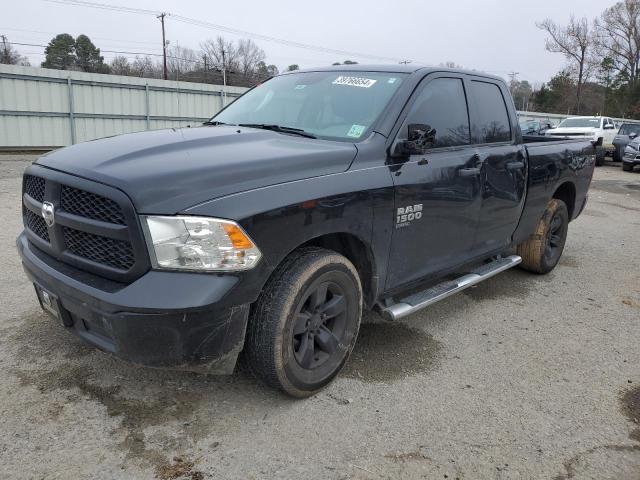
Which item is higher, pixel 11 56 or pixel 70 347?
pixel 11 56

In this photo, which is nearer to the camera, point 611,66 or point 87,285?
point 87,285

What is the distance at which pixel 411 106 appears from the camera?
11.2 ft

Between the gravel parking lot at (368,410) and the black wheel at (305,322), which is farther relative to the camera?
the black wheel at (305,322)

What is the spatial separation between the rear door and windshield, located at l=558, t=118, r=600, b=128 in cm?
1933

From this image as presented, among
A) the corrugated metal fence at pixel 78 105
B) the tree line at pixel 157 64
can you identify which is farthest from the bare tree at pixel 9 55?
the corrugated metal fence at pixel 78 105

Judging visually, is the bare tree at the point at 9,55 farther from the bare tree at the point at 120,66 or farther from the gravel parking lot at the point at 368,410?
the gravel parking lot at the point at 368,410

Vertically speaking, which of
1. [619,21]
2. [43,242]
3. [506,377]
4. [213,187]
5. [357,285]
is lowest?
[506,377]

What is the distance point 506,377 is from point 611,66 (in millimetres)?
61561

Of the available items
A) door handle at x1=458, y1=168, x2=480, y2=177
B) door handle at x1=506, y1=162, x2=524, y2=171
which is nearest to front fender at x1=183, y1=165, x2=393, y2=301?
door handle at x1=458, y1=168, x2=480, y2=177

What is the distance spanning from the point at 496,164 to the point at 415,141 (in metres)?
1.23

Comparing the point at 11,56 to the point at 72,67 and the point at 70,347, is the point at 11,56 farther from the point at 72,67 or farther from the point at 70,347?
the point at 70,347

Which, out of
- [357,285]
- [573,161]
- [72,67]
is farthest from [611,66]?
[357,285]

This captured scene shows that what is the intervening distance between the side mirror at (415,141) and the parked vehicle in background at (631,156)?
680 inches

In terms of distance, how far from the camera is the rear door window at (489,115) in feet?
13.6
